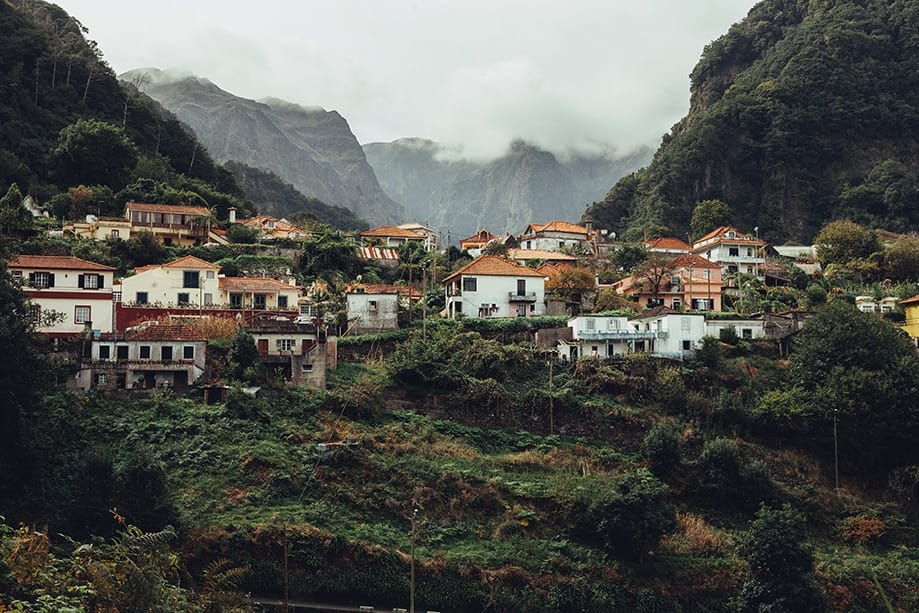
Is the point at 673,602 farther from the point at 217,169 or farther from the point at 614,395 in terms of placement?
the point at 217,169

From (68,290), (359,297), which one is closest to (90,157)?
(68,290)

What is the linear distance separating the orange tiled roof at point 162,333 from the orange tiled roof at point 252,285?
921cm

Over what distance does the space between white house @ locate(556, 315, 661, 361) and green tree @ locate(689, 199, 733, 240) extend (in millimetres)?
39072

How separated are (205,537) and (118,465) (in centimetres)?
421

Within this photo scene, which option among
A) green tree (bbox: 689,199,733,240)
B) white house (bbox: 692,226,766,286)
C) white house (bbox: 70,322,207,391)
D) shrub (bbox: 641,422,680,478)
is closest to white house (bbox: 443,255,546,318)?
shrub (bbox: 641,422,680,478)

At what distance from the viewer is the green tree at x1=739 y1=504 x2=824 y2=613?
101 feet

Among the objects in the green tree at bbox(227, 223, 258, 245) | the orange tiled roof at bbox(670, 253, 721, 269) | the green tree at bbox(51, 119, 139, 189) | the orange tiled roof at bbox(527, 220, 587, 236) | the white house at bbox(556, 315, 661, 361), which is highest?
the green tree at bbox(51, 119, 139, 189)

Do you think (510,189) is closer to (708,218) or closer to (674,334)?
(708,218)

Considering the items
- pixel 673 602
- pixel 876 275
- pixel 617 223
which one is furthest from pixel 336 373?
pixel 617 223

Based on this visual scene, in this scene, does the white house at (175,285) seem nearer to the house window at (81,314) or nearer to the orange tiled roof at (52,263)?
the orange tiled roof at (52,263)

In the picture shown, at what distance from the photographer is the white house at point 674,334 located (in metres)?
46.6

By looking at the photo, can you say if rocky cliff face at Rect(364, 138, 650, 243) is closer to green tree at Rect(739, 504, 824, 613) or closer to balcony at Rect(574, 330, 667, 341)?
balcony at Rect(574, 330, 667, 341)

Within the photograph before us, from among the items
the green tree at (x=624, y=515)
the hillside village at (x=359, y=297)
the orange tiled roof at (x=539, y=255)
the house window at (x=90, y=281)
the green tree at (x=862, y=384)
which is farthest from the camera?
the orange tiled roof at (x=539, y=255)

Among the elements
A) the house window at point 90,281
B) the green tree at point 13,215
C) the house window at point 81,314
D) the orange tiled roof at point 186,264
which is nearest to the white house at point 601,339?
the orange tiled roof at point 186,264
